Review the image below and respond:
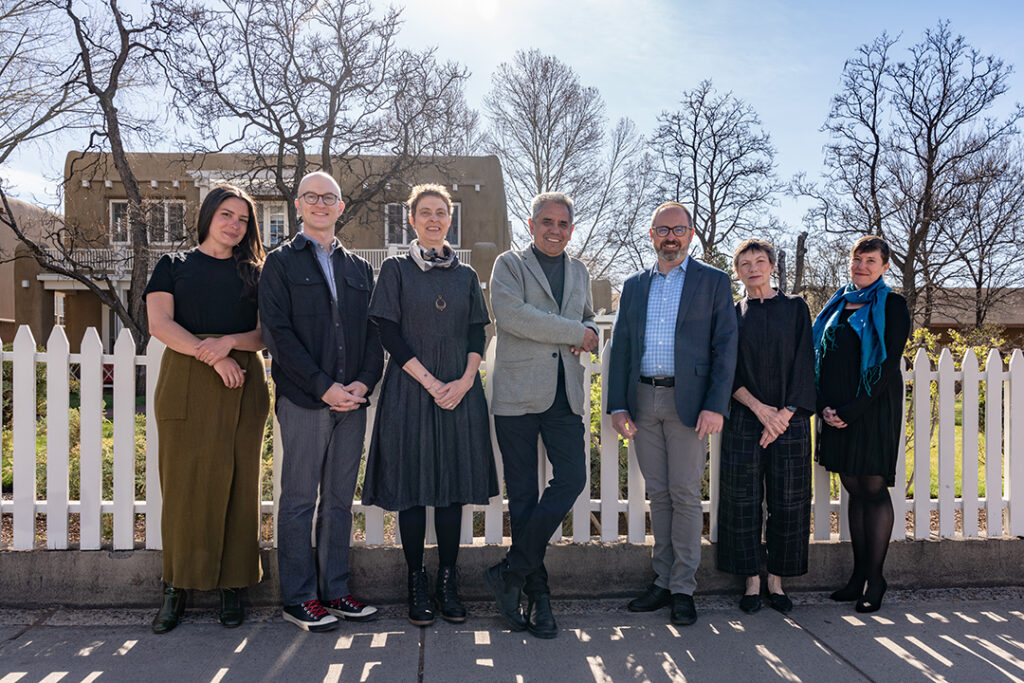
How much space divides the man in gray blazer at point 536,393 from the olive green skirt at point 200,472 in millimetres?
1306

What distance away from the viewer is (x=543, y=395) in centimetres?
332

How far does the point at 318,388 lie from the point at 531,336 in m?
1.06

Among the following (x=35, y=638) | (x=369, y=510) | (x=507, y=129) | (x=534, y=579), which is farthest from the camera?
(x=507, y=129)

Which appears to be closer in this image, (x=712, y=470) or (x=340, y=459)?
(x=340, y=459)

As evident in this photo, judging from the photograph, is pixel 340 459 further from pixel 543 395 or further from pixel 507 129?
pixel 507 129

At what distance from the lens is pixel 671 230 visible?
136 inches

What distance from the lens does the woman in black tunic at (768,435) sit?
3496mm

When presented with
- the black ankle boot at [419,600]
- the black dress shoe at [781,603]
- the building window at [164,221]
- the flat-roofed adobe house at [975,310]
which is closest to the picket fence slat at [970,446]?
the black dress shoe at [781,603]

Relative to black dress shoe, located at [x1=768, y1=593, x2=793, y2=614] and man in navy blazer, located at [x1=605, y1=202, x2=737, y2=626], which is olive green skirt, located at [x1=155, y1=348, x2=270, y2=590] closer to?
man in navy blazer, located at [x1=605, y1=202, x2=737, y2=626]

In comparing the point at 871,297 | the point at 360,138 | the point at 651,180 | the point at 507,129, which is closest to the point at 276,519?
the point at 871,297

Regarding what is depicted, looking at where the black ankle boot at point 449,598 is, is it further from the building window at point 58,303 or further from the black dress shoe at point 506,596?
the building window at point 58,303

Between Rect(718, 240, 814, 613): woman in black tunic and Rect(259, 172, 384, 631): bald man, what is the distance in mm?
1977

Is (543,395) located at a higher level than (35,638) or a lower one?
higher

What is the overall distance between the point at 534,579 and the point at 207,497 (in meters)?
1.69
